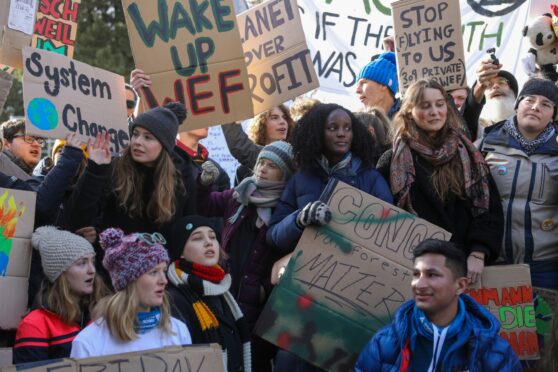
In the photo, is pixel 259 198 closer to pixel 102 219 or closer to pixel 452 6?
pixel 102 219

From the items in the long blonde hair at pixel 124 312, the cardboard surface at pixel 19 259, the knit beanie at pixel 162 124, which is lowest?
the long blonde hair at pixel 124 312

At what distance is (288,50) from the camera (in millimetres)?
7035

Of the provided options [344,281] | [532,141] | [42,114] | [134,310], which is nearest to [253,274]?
[344,281]

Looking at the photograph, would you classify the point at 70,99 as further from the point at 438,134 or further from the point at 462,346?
the point at 462,346

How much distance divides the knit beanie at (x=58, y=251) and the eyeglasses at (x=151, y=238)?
336 mm

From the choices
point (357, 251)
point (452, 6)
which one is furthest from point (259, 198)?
point (452, 6)

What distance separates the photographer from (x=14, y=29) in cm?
611

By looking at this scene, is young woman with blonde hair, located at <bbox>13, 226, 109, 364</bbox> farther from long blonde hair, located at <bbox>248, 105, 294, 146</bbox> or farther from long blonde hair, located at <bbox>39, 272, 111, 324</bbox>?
long blonde hair, located at <bbox>248, 105, 294, 146</bbox>

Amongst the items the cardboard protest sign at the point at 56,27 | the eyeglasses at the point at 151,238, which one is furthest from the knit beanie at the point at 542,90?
the cardboard protest sign at the point at 56,27

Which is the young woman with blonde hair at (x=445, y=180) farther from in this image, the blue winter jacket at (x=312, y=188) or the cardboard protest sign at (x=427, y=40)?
the cardboard protest sign at (x=427, y=40)

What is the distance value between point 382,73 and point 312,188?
1785 mm

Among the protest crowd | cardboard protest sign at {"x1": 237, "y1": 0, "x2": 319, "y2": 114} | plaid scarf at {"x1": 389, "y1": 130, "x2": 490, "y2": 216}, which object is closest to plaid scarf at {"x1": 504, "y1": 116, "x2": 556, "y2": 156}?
the protest crowd

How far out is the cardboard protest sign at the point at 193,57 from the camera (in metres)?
6.34

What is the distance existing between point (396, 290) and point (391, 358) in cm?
53
